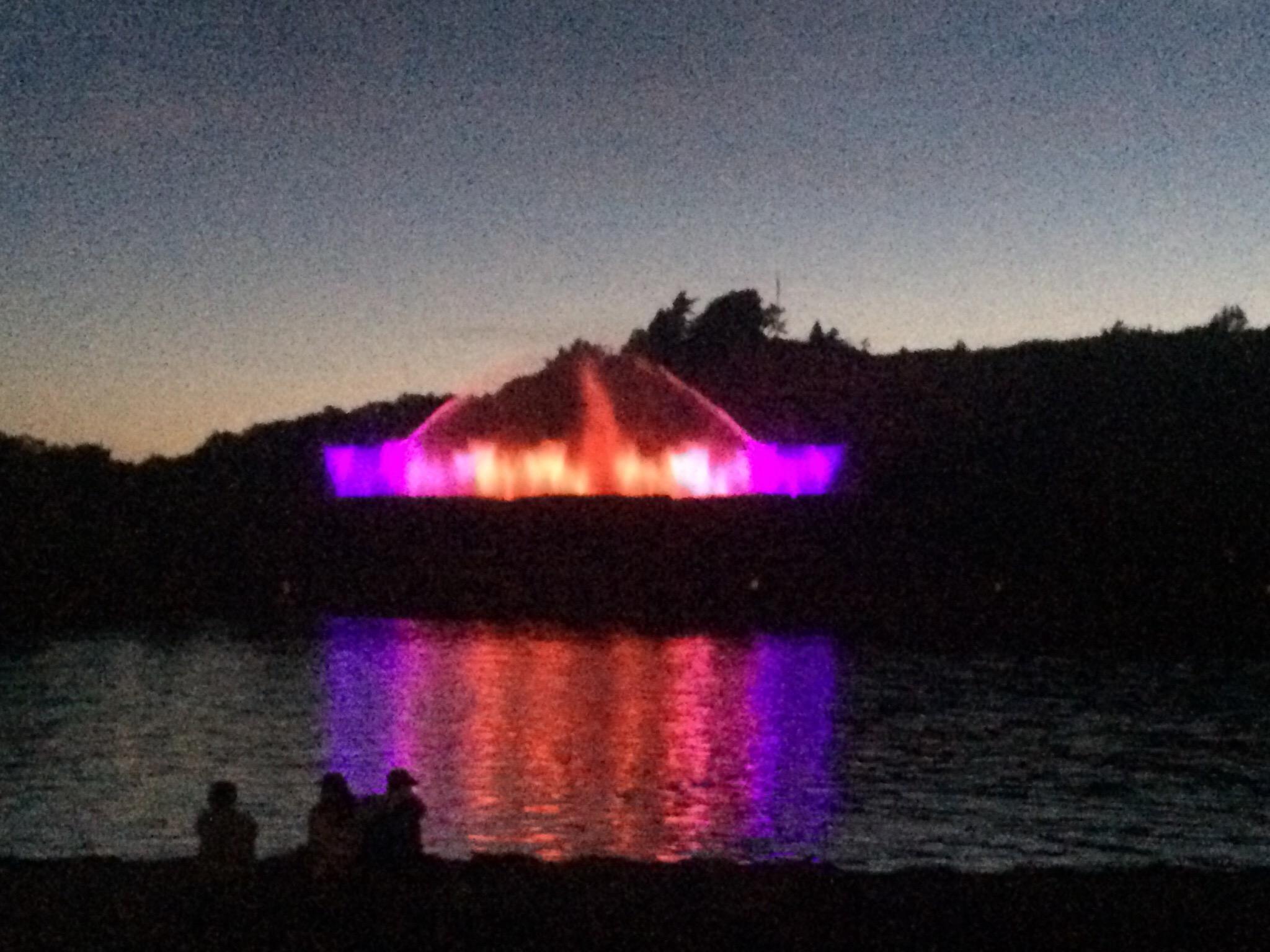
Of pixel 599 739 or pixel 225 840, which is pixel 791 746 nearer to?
pixel 599 739

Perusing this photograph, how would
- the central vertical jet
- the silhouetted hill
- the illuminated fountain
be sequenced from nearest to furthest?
the silhouetted hill < the illuminated fountain < the central vertical jet

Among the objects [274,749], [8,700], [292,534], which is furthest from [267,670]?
[292,534]

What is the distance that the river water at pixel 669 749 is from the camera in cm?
1278

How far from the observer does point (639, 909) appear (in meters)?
7.38

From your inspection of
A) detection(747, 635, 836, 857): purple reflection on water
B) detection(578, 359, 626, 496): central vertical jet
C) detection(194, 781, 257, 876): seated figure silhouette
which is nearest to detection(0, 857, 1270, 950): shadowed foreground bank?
detection(194, 781, 257, 876): seated figure silhouette

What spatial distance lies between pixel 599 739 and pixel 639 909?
10.1 meters

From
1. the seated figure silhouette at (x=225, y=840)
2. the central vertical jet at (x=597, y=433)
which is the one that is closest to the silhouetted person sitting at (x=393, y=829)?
the seated figure silhouette at (x=225, y=840)

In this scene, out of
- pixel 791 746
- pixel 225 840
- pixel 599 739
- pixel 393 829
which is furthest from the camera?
pixel 599 739

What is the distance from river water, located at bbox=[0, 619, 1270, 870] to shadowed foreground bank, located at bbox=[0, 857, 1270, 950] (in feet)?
12.1

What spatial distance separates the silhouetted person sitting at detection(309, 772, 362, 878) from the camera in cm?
812

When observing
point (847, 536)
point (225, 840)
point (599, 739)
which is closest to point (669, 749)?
point (599, 739)

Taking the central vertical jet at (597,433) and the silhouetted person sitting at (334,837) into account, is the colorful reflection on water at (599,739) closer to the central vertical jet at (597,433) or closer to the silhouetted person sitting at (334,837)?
the silhouetted person sitting at (334,837)

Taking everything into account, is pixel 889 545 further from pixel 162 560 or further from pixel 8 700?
pixel 8 700

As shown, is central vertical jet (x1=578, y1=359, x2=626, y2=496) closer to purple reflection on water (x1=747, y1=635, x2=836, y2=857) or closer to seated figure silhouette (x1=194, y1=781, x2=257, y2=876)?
purple reflection on water (x1=747, y1=635, x2=836, y2=857)
